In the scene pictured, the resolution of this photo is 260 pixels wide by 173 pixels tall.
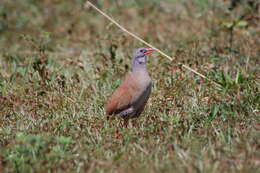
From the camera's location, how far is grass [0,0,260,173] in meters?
4.66

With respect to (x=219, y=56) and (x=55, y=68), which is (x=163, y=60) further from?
(x=55, y=68)

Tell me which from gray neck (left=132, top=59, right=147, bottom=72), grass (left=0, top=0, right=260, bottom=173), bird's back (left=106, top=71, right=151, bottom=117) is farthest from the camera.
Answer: gray neck (left=132, top=59, right=147, bottom=72)

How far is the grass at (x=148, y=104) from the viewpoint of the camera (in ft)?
15.3

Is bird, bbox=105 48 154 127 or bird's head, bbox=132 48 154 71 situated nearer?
bird, bbox=105 48 154 127

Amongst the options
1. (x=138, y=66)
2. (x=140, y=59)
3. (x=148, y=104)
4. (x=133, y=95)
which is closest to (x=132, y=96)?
(x=133, y=95)

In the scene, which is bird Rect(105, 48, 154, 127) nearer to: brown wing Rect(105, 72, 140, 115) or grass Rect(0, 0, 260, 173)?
brown wing Rect(105, 72, 140, 115)

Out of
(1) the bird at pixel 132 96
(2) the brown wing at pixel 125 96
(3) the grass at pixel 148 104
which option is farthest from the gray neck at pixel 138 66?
(3) the grass at pixel 148 104

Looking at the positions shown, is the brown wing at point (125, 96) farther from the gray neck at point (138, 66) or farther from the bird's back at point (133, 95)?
the gray neck at point (138, 66)

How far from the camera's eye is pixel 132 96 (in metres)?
5.91

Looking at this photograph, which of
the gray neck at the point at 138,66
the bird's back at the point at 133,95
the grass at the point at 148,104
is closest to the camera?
the grass at the point at 148,104

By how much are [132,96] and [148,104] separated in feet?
2.81

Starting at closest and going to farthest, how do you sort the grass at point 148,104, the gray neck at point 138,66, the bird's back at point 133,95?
1. the grass at point 148,104
2. the bird's back at point 133,95
3. the gray neck at point 138,66

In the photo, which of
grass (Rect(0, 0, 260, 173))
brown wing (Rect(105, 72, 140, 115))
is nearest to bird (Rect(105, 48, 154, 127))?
brown wing (Rect(105, 72, 140, 115))

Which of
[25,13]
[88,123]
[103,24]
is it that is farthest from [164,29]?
[88,123]
